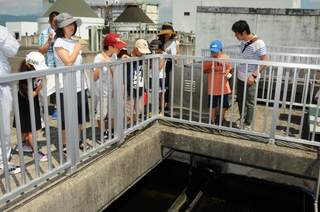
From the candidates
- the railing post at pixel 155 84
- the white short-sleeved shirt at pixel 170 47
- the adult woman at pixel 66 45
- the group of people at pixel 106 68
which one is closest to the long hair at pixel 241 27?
the group of people at pixel 106 68

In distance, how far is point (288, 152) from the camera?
4156 mm

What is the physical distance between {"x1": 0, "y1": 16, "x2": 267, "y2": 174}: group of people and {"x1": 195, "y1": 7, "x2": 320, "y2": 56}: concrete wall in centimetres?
649

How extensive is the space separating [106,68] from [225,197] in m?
2.80

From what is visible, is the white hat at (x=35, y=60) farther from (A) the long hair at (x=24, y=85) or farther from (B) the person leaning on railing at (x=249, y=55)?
(B) the person leaning on railing at (x=249, y=55)

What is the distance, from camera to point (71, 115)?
323 cm

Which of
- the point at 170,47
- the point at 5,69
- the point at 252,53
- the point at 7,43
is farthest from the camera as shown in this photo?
the point at 170,47

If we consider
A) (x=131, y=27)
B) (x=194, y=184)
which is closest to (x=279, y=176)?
(x=194, y=184)

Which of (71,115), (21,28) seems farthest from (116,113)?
(21,28)

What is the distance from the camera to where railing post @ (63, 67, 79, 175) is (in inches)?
123

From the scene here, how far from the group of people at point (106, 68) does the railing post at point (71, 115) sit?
0.21m

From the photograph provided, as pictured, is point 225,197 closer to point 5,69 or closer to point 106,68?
point 106,68

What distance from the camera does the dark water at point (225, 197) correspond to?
468 cm

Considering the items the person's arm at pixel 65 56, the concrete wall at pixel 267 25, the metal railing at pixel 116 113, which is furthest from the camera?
the concrete wall at pixel 267 25

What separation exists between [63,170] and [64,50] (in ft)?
4.59
